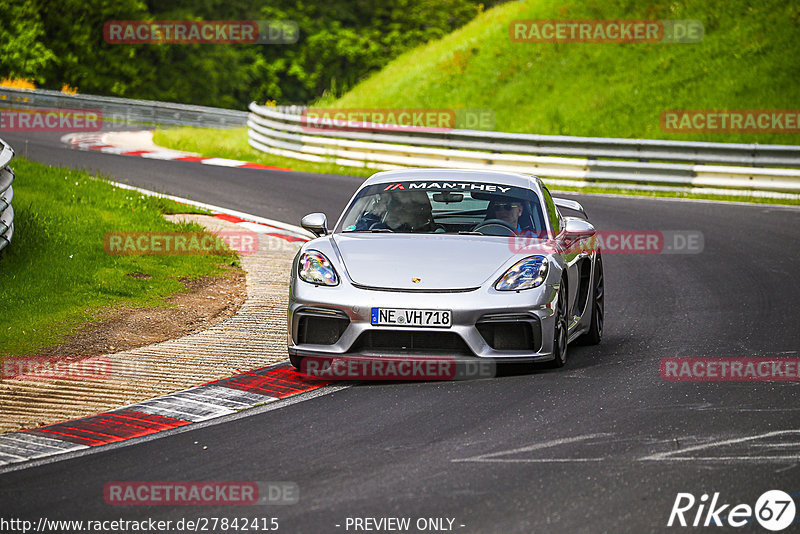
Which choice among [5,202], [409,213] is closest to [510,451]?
[409,213]

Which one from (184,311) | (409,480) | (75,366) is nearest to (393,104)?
(184,311)

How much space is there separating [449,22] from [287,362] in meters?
60.9

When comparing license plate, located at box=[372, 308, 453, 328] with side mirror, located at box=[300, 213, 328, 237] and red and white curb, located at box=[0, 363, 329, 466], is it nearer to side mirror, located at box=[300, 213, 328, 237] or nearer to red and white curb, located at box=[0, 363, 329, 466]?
red and white curb, located at box=[0, 363, 329, 466]

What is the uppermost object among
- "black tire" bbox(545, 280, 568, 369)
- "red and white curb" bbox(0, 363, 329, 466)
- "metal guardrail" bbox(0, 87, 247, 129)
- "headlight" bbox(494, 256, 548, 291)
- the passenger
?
"metal guardrail" bbox(0, 87, 247, 129)

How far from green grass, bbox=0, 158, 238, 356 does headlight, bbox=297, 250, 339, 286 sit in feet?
7.53

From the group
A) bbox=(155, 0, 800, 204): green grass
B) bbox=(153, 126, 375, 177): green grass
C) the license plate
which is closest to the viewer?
the license plate

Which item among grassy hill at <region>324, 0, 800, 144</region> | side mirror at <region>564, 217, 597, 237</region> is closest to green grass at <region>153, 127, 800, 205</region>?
grassy hill at <region>324, 0, 800, 144</region>

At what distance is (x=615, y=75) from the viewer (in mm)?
32656

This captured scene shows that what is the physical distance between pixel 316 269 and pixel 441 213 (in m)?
1.58

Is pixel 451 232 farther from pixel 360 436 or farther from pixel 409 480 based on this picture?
pixel 409 480

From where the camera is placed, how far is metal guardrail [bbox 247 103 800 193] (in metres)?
22.2

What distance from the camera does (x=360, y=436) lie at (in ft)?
21.6

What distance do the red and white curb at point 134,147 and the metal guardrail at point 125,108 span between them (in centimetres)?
353

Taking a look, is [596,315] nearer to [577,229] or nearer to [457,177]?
[577,229]
